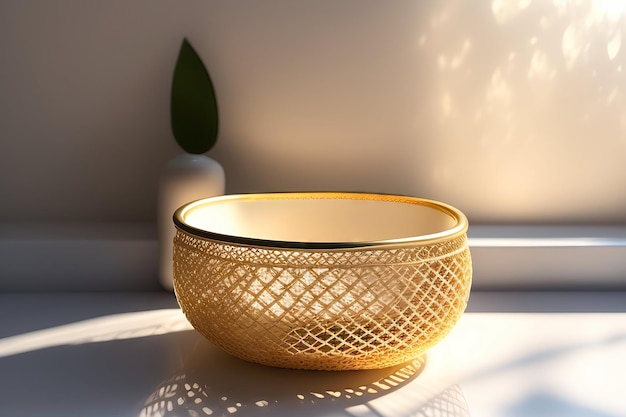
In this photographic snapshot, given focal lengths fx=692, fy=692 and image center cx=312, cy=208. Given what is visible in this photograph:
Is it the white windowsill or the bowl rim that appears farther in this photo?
the white windowsill

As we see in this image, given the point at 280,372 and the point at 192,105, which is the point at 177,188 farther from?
the point at 280,372

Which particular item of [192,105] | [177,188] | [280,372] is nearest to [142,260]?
[177,188]

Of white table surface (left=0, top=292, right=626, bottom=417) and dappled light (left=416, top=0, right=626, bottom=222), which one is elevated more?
dappled light (left=416, top=0, right=626, bottom=222)

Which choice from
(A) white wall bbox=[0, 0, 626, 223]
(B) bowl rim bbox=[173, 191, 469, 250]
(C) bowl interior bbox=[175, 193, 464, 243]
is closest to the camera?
(B) bowl rim bbox=[173, 191, 469, 250]

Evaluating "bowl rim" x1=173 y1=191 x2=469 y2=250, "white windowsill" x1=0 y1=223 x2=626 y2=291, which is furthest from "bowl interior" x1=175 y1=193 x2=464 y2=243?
"white windowsill" x1=0 y1=223 x2=626 y2=291

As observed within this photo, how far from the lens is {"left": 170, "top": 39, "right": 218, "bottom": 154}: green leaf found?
93 centimetres

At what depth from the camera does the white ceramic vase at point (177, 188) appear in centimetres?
88

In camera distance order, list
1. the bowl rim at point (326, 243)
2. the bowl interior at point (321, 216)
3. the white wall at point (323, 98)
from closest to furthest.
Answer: the bowl rim at point (326, 243) → the bowl interior at point (321, 216) → the white wall at point (323, 98)

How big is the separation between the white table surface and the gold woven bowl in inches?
1.3

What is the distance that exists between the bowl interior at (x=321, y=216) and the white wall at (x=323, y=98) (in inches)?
4.8

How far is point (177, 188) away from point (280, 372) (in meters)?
0.31

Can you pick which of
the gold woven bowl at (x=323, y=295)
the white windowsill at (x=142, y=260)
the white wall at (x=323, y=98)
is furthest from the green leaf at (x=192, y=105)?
the gold woven bowl at (x=323, y=295)

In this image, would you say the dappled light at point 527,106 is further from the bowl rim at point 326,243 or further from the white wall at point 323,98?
the bowl rim at point 326,243

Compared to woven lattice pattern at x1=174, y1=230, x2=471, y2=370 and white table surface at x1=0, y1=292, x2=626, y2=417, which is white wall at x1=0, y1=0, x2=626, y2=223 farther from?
woven lattice pattern at x1=174, y1=230, x2=471, y2=370
